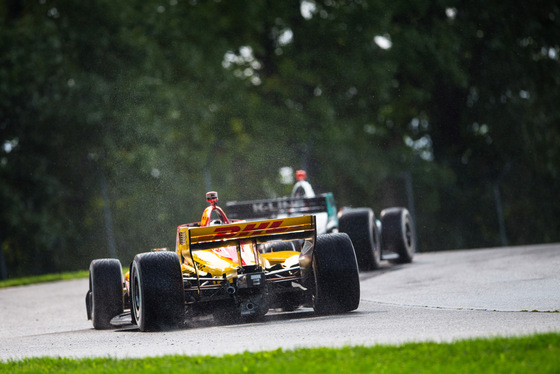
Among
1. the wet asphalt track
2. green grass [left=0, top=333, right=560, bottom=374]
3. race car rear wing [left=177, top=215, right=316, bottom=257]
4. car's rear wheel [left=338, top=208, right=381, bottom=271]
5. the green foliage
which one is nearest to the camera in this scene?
green grass [left=0, top=333, right=560, bottom=374]

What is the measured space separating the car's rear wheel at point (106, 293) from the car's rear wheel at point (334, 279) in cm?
307

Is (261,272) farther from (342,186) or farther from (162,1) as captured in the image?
(162,1)

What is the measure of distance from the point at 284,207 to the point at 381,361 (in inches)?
496

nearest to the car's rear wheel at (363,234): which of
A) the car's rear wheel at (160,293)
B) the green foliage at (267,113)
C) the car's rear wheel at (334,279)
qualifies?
the car's rear wheel at (334,279)

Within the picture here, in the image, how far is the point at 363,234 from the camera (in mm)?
17406

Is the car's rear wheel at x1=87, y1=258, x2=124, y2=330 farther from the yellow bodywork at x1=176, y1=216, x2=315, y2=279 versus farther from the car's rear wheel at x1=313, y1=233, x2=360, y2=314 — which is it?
the car's rear wheel at x1=313, y1=233, x2=360, y2=314

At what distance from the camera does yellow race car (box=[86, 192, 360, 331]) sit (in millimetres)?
10484

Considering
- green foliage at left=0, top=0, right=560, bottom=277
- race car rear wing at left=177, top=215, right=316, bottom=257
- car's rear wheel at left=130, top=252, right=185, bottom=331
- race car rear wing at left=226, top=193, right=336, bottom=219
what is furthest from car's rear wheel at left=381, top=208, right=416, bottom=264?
green foliage at left=0, top=0, right=560, bottom=277

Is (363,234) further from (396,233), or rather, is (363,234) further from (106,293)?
(106,293)

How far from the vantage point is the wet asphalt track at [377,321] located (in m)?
8.57

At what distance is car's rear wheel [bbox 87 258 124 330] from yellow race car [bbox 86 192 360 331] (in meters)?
1.03

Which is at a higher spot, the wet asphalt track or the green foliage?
the green foliage

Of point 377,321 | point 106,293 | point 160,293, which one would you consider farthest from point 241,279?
point 106,293

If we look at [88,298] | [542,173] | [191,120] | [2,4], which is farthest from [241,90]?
[88,298]
